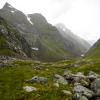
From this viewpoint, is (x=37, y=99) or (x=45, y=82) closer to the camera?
(x=37, y=99)

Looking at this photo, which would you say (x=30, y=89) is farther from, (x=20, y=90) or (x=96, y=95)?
(x=96, y=95)

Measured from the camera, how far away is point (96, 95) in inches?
1278

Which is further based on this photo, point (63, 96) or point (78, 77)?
point (78, 77)

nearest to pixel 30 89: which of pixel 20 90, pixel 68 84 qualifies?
pixel 20 90

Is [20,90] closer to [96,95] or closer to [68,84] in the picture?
[68,84]

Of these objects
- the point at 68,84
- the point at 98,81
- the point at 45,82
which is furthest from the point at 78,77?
→ the point at 98,81

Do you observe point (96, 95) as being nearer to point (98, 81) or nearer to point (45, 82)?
point (98, 81)

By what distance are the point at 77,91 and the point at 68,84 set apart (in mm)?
8053

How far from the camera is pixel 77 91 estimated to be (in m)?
33.3

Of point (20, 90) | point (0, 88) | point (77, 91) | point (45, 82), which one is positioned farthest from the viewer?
point (45, 82)

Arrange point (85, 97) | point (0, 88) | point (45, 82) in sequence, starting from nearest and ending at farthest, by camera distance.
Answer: point (85, 97) → point (0, 88) → point (45, 82)

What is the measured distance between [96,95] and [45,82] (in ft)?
39.6

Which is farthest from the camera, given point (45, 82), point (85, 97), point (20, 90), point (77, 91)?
point (45, 82)

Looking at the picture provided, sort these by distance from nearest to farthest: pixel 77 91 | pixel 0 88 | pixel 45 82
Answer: pixel 77 91
pixel 0 88
pixel 45 82
